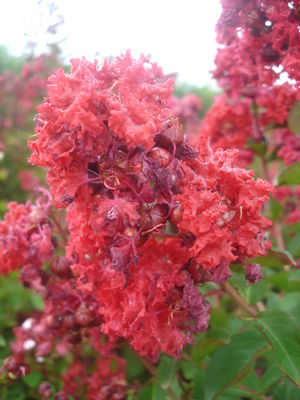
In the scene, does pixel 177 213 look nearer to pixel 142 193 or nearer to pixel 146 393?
pixel 142 193

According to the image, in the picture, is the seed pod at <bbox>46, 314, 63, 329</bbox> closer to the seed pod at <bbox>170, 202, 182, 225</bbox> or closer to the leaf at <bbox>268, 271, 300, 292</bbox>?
the seed pod at <bbox>170, 202, 182, 225</bbox>

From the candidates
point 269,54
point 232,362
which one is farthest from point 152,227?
point 269,54

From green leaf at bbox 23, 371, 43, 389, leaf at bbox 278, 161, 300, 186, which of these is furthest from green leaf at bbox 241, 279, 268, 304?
green leaf at bbox 23, 371, 43, 389

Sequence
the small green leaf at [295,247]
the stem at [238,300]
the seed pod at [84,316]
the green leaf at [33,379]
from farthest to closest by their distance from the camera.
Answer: the small green leaf at [295,247], the green leaf at [33,379], the seed pod at [84,316], the stem at [238,300]

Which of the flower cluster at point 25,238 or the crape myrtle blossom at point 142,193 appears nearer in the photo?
the crape myrtle blossom at point 142,193

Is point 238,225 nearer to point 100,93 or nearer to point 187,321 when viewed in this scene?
point 187,321

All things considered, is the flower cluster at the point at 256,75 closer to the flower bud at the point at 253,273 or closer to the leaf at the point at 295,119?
the leaf at the point at 295,119

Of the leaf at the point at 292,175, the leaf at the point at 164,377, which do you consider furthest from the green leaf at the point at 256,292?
the leaf at the point at 292,175
